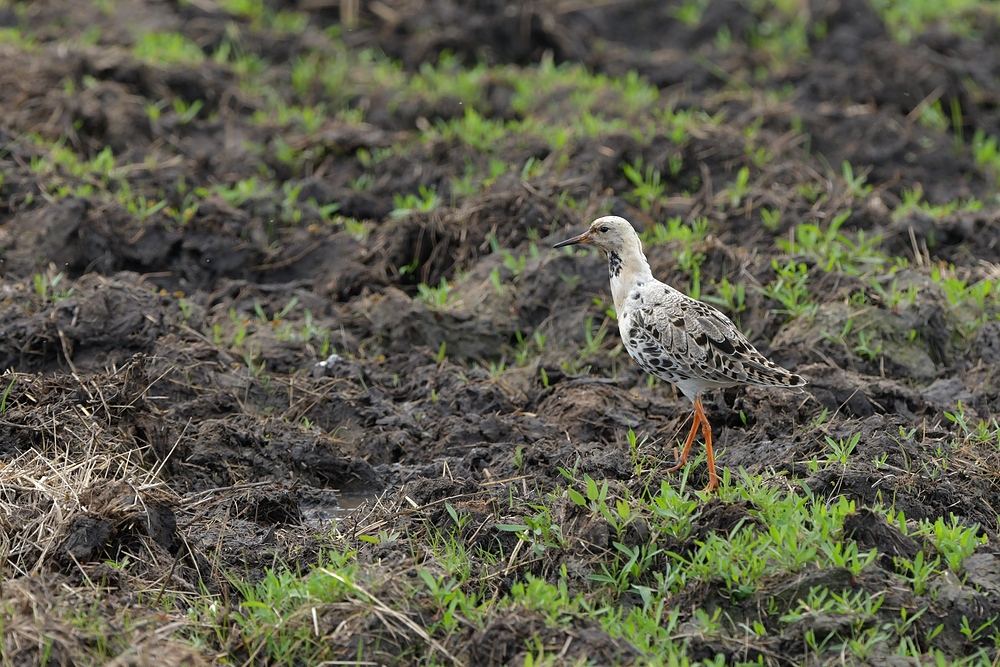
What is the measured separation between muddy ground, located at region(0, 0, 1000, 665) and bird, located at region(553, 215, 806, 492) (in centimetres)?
41

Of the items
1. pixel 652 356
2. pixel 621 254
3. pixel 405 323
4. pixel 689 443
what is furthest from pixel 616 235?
pixel 405 323

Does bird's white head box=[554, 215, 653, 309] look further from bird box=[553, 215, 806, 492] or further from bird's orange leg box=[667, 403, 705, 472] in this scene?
bird's orange leg box=[667, 403, 705, 472]

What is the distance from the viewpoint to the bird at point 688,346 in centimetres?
621

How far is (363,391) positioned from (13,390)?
1982 mm

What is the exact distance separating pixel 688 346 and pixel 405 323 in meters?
2.57

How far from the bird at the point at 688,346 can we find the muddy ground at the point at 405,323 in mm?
410

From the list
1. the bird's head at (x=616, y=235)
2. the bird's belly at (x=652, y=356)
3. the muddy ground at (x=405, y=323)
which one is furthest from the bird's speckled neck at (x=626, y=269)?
the muddy ground at (x=405, y=323)

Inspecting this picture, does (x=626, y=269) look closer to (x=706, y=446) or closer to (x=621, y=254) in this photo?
(x=621, y=254)

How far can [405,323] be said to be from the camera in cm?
830

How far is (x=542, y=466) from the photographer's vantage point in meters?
6.60

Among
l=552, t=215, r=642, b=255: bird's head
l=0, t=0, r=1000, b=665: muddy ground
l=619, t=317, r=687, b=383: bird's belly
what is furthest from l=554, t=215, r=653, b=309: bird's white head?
l=0, t=0, r=1000, b=665: muddy ground

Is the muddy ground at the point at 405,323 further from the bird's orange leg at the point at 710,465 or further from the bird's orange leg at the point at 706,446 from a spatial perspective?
the bird's orange leg at the point at 710,465

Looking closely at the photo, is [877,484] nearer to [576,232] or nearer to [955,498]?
[955,498]

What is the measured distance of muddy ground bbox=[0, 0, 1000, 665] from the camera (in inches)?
229
